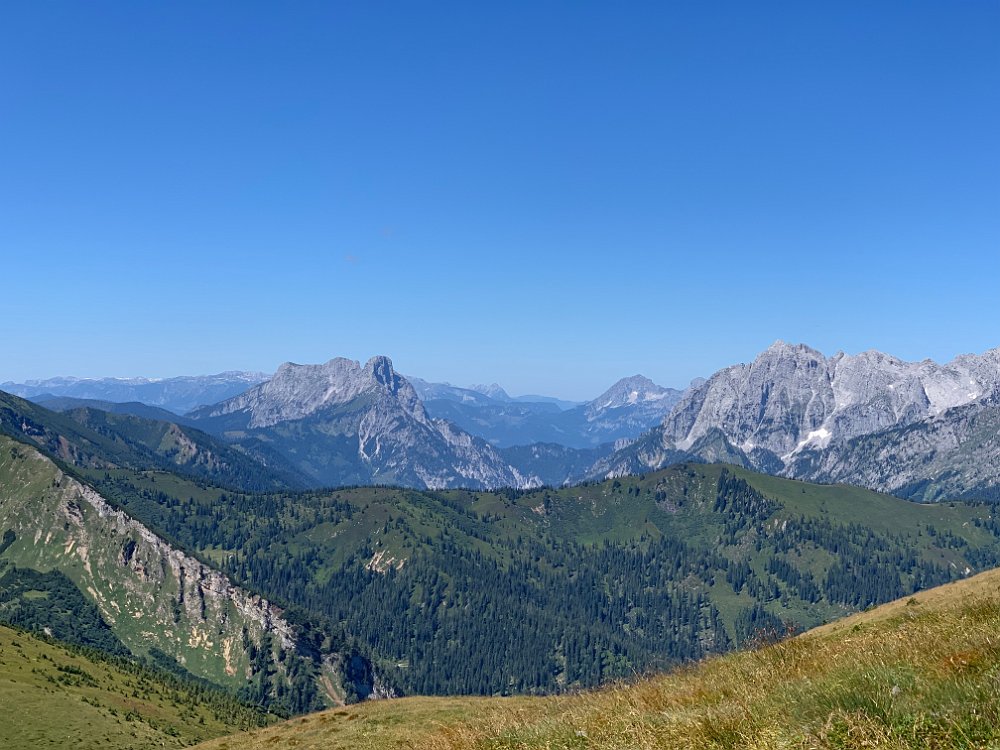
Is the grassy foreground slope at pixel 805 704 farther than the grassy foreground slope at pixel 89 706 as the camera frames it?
No

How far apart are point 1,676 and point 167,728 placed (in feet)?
100.0

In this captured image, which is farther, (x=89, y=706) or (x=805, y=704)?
(x=89, y=706)

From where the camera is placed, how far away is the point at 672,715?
14.2m

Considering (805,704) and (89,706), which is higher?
(805,704)

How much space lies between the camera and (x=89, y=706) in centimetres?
12681

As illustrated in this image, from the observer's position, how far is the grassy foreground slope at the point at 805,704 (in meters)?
11.0

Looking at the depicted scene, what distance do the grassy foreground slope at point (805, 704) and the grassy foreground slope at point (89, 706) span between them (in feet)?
383

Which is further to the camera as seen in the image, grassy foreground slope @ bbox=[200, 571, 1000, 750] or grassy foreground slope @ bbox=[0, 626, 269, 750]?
grassy foreground slope @ bbox=[0, 626, 269, 750]

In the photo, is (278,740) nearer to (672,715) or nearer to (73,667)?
(672,715)

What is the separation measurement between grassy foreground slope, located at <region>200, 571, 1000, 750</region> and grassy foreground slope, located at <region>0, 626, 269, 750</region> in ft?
383

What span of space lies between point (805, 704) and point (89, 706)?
149m

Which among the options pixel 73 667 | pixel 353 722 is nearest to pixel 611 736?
pixel 353 722

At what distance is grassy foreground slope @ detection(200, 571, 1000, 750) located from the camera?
36.1ft

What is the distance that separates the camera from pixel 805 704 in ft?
43.1
